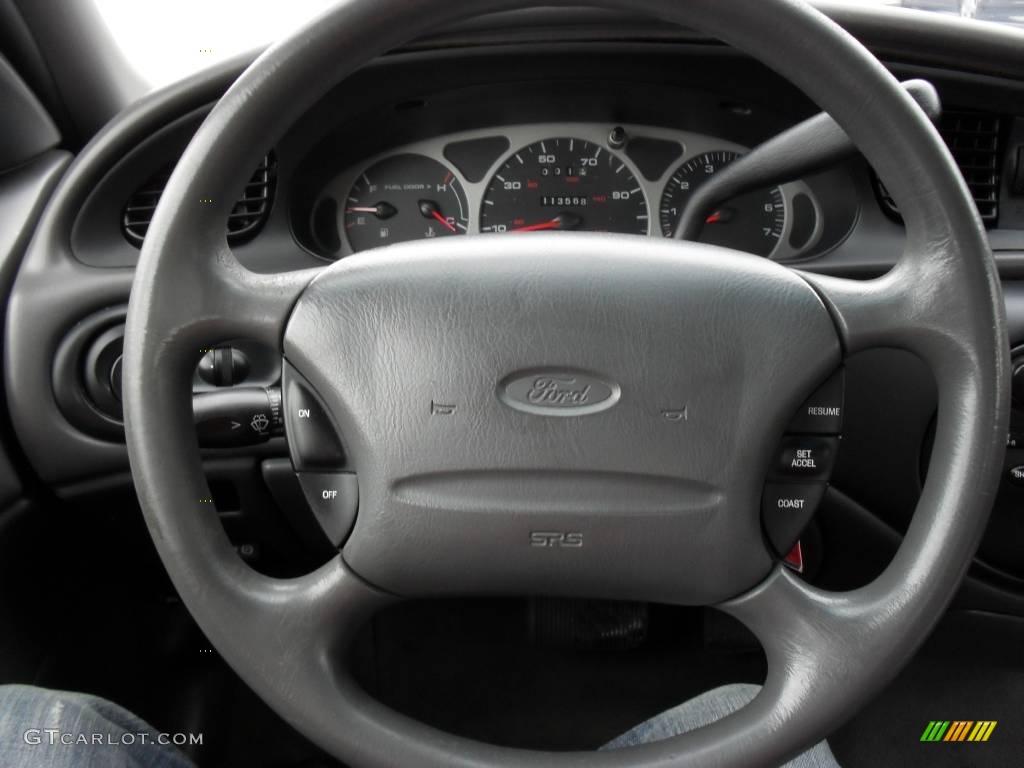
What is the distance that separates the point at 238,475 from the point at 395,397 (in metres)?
0.53

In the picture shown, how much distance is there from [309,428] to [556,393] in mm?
218

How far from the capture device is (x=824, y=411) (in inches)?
31.7

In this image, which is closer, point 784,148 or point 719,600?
point 719,600

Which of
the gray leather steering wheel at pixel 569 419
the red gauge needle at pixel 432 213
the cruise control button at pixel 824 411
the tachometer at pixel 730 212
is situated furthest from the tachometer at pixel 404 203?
the cruise control button at pixel 824 411

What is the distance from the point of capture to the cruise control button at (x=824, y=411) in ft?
2.62

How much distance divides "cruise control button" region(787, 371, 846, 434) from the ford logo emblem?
17 cm

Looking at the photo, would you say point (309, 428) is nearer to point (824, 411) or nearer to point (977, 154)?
point (824, 411)

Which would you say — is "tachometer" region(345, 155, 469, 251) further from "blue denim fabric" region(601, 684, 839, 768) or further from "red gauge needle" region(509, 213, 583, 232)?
"blue denim fabric" region(601, 684, 839, 768)

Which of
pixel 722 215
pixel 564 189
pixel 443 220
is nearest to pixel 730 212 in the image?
pixel 722 215

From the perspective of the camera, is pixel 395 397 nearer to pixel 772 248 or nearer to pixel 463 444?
pixel 463 444

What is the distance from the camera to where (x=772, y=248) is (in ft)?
4.48

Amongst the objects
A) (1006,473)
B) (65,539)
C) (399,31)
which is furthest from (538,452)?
(65,539)

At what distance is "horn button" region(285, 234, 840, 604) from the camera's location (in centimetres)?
75

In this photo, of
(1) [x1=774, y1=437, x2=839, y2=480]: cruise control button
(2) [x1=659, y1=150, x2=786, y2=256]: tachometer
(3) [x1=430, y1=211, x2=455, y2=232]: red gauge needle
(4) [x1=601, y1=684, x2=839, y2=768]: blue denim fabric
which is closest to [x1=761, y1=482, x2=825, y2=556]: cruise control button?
(1) [x1=774, y1=437, x2=839, y2=480]: cruise control button
